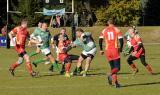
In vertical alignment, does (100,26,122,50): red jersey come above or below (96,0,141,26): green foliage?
above

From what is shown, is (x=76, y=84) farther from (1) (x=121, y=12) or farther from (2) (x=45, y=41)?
(1) (x=121, y=12)

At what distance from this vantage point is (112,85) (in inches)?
762

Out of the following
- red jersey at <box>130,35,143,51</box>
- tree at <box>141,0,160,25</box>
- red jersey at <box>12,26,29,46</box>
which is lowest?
tree at <box>141,0,160,25</box>

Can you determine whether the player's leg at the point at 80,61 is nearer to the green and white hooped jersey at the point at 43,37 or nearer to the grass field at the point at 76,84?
the grass field at the point at 76,84

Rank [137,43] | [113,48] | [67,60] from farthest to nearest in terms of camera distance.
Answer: [137,43] → [67,60] → [113,48]

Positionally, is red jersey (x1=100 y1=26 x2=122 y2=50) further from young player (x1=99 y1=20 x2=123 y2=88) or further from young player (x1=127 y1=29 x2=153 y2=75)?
young player (x1=127 y1=29 x2=153 y2=75)

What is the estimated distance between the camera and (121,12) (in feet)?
230

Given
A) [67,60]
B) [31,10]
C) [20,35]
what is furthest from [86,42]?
[31,10]

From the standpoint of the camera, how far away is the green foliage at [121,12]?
229 ft

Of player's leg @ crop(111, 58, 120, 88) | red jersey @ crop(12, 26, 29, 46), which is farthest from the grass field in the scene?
red jersey @ crop(12, 26, 29, 46)

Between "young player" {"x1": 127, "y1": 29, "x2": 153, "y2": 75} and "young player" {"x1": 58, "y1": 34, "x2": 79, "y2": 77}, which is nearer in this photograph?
"young player" {"x1": 58, "y1": 34, "x2": 79, "y2": 77}

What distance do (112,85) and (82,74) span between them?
3.78 meters

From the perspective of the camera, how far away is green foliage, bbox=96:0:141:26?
69.7 m

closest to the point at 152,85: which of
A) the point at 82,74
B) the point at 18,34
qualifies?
the point at 82,74
